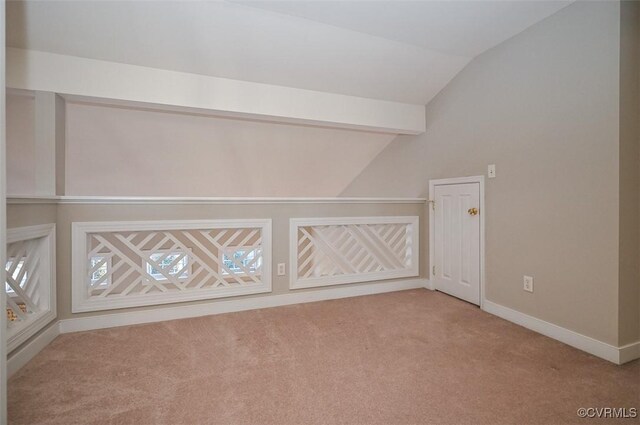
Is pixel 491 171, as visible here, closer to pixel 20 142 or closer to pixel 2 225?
pixel 2 225

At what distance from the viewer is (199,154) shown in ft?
11.6

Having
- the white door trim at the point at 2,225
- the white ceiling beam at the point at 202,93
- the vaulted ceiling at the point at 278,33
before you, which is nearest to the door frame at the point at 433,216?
the white ceiling beam at the point at 202,93

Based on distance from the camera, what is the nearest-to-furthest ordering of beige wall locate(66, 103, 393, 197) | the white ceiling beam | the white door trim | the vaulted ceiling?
1. the white door trim
2. the vaulted ceiling
3. the white ceiling beam
4. beige wall locate(66, 103, 393, 197)

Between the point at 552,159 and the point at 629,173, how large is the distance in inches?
16.2

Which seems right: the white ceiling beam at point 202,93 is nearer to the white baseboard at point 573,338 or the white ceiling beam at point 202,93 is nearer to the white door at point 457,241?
the white door at point 457,241

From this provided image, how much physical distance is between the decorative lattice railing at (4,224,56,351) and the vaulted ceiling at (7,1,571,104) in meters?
1.34

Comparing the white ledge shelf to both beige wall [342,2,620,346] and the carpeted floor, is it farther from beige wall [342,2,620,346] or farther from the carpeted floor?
beige wall [342,2,620,346]

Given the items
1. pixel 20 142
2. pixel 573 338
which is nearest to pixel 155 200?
pixel 20 142

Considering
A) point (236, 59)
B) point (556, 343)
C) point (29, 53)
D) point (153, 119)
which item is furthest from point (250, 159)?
point (556, 343)

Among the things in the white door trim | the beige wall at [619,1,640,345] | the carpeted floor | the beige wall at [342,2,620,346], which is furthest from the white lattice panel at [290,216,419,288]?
the white door trim

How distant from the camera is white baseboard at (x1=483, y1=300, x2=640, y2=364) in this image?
6.05 feet

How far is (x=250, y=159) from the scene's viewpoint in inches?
150

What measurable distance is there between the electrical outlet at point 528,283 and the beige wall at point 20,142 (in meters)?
4.20

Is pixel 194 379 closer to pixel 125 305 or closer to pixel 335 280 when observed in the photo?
pixel 125 305
